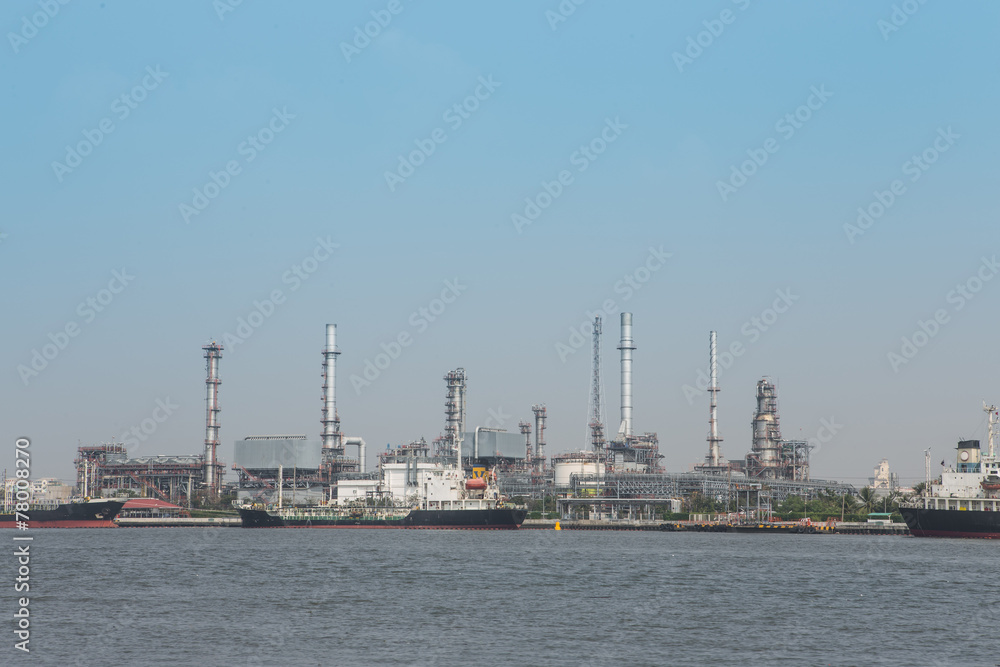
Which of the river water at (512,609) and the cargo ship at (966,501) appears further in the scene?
the cargo ship at (966,501)

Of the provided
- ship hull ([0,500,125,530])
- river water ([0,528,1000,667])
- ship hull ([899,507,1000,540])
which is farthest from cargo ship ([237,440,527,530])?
river water ([0,528,1000,667])

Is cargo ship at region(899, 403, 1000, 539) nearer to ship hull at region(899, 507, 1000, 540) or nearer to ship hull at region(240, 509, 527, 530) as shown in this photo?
ship hull at region(899, 507, 1000, 540)

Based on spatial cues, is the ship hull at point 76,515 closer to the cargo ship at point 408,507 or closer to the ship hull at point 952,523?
the cargo ship at point 408,507

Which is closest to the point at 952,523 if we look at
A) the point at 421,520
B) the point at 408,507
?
the point at 421,520

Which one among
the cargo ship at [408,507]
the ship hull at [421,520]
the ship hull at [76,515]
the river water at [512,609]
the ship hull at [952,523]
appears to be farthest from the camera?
the ship hull at [76,515]

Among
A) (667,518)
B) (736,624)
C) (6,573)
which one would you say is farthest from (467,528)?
(736,624)

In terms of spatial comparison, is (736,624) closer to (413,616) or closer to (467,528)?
(413,616)

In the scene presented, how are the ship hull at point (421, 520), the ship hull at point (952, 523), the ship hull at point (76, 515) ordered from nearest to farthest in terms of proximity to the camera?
the ship hull at point (952, 523)
the ship hull at point (421, 520)
the ship hull at point (76, 515)

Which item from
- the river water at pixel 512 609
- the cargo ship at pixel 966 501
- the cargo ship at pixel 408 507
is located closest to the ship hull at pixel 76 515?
the cargo ship at pixel 408 507

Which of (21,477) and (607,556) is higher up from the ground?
(21,477)

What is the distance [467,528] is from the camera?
152 m

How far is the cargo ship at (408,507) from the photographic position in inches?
6024

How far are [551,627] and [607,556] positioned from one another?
4439 cm

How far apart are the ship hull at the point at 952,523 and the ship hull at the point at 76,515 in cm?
11883
